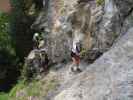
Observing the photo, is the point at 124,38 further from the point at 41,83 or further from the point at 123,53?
the point at 41,83

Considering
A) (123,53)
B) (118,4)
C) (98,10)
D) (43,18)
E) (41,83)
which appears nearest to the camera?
(123,53)

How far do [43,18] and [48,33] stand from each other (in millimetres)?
1772

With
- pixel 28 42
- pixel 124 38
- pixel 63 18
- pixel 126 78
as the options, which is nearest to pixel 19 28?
pixel 28 42

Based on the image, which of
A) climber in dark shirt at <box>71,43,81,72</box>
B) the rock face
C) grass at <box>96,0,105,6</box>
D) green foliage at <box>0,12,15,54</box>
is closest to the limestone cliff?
the rock face

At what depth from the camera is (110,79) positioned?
959 cm

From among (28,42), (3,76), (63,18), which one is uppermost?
(63,18)

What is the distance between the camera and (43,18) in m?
20.8

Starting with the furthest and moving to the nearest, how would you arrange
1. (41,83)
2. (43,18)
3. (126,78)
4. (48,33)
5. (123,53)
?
(43,18), (48,33), (41,83), (123,53), (126,78)

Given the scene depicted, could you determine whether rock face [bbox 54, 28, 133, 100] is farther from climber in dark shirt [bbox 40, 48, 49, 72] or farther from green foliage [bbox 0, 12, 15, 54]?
green foliage [bbox 0, 12, 15, 54]

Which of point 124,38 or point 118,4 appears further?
point 118,4

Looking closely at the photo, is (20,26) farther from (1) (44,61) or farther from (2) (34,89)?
(2) (34,89)

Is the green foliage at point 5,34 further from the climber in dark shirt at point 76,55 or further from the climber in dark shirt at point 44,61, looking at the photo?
the climber in dark shirt at point 76,55

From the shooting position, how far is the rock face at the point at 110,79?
9.23 meters

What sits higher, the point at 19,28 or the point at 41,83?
the point at 19,28
